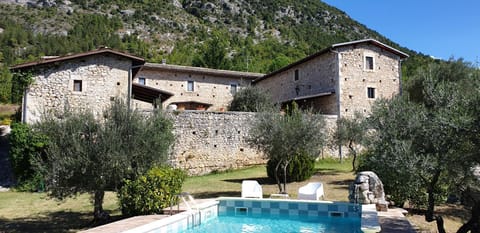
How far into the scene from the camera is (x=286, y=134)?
11.0 meters

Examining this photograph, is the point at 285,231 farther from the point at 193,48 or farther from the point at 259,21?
the point at 259,21

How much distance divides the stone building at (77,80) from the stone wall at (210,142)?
3271 millimetres

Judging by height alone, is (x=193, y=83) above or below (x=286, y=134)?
above

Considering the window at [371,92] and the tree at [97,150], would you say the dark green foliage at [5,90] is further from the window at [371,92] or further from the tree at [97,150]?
the window at [371,92]

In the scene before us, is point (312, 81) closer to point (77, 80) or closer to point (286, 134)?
point (286, 134)

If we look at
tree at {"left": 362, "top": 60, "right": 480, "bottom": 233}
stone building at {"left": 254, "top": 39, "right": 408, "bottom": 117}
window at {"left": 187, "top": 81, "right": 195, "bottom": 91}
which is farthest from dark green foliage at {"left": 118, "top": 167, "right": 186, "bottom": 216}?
window at {"left": 187, "top": 81, "right": 195, "bottom": 91}

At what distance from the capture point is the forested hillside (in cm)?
4669

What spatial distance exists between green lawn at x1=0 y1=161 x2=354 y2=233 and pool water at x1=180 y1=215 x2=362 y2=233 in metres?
1.85

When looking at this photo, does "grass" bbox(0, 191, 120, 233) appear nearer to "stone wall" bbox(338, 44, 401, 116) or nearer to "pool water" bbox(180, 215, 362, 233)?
"pool water" bbox(180, 215, 362, 233)

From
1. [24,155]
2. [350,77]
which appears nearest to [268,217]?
[24,155]

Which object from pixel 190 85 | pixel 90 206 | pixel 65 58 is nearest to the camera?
pixel 90 206

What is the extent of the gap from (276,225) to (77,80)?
11.8m

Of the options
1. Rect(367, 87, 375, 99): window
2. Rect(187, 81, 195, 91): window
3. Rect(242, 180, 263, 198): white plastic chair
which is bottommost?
Rect(242, 180, 263, 198): white plastic chair

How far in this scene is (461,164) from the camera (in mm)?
6312
